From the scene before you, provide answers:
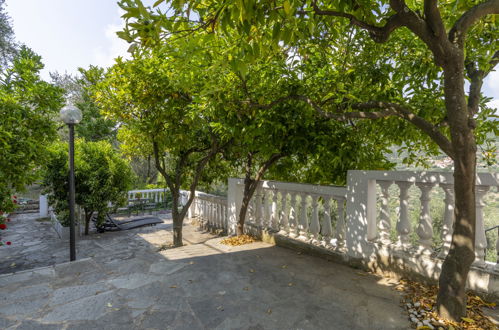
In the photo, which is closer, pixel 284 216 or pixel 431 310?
pixel 431 310

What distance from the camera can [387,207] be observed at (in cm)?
319

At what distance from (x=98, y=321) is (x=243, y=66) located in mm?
2540

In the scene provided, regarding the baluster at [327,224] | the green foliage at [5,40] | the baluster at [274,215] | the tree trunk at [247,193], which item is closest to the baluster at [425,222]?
the baluster at [327,224]

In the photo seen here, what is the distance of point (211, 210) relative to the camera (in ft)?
25.6

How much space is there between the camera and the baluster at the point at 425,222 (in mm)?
2820

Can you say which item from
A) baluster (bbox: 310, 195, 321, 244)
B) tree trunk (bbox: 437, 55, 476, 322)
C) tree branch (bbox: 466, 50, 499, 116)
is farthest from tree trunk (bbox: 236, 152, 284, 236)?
Answer: tree trunk (bbox: 437, 55, 476, 322)

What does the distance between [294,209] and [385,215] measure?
1487 millimetres

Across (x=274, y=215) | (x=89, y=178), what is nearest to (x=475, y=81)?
(x=274, y=215)

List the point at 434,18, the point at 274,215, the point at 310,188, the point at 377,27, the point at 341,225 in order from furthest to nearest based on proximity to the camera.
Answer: the point at 274,215, the point at 310,188, the point at 341,225, the point at 377,27, the point at 434,18

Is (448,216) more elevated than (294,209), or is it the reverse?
(448,216)

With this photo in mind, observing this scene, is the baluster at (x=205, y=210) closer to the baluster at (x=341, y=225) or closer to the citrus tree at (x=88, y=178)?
the citrus tree at (x=88, y=178)

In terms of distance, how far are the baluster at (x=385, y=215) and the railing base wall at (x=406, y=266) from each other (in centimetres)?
14

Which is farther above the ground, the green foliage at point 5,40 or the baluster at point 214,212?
the green foliage at point 5,40

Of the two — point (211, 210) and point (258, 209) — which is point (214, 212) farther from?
point (258, 209)
